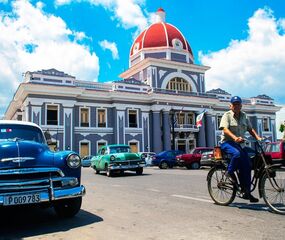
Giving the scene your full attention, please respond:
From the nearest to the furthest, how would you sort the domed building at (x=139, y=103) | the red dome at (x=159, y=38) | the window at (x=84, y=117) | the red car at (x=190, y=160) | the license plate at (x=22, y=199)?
1. the license plate at (x=22, y=199)
2. the red car at (x=190, y=160)
3. the domed building at (x=139, y=103)
4. the window at (x=84, y=117)
5. the red dome at (x=159, y=38)

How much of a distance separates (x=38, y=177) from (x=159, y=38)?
4248 cm

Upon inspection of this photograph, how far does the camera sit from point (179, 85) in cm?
4472

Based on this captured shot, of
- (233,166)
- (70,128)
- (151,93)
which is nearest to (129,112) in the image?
(151,93)

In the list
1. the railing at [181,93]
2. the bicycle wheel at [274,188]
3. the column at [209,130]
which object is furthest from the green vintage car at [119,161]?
the column at [209,130]

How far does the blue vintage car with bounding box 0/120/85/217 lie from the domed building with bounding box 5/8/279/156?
1183 inches

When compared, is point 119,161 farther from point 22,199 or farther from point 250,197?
point 22,199

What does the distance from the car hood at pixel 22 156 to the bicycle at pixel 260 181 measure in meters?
3.31

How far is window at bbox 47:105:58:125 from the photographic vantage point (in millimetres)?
35156

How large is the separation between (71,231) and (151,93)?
119ft

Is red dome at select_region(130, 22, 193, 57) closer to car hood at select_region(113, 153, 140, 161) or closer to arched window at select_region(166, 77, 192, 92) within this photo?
arched window at select_region(166, 77, 192, 92)

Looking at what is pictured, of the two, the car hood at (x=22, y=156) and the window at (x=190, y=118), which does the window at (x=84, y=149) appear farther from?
the car hood at (x=22, y=156)

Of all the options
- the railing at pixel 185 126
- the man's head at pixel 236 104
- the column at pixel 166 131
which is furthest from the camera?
the railing at pixel 185 126

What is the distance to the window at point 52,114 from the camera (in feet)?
115

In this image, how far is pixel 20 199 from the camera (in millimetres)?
4691
